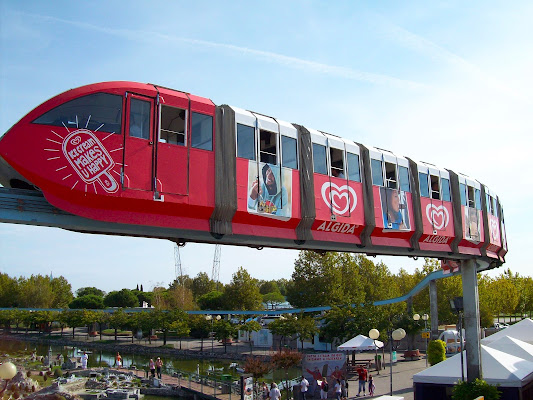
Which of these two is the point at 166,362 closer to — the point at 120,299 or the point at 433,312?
the point at 433,312

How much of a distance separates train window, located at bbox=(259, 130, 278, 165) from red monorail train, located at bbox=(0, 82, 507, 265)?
0.10ft

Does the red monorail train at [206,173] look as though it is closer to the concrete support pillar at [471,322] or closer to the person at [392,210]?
the person at [392,210]

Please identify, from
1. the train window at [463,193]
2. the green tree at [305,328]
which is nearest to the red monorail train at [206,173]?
the train window at [463,193]

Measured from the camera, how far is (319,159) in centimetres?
1381

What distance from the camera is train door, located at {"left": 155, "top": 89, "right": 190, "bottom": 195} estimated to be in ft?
34.8

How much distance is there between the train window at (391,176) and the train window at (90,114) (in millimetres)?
9254

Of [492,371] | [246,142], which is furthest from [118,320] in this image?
[246,142]

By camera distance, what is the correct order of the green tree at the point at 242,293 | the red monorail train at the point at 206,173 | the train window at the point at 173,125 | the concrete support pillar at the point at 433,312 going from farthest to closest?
the green tree at the point at 242,293, the concrete support pillar at the point at 433,312, the train window at the point at 173,125, the red monorail train at the point at 206,173

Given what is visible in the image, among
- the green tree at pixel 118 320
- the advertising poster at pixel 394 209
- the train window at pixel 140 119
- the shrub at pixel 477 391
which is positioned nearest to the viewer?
the train window at pixel 140 119

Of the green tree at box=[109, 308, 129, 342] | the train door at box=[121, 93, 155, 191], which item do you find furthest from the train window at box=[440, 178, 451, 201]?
the green tree at box=[109, 308, 129, 342]

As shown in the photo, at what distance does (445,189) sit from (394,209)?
395 centimetres

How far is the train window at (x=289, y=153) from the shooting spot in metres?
12.9

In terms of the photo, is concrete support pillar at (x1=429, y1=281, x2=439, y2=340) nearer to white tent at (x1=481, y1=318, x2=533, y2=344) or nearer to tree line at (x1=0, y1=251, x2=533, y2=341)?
tree line at (x1=0, y1=251, x2=533, y2=341)

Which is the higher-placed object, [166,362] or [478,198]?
[478,198]
